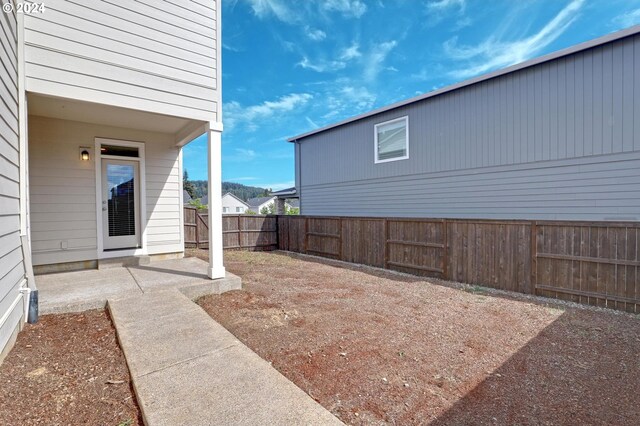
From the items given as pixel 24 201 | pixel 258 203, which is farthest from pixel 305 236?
pixel 258 203

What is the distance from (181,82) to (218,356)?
3.95 m

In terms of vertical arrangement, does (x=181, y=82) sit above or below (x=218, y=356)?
above

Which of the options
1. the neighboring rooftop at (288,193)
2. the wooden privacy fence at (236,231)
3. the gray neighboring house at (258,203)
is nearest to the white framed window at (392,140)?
the wooden privacy fence at (236,231)

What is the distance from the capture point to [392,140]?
10094 mm

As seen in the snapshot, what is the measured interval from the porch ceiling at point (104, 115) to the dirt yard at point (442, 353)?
3.08 meters

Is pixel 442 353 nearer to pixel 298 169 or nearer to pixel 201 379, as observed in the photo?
pixel 201 379

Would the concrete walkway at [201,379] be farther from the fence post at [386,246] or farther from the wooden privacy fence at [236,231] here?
the wooden privacy fence at [236,231]

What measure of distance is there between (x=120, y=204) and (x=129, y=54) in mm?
2980

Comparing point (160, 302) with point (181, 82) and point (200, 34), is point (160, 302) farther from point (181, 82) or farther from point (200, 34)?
point (200, 34)

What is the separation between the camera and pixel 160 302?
12.4 feet

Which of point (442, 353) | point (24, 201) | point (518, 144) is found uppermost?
point (518, 144)

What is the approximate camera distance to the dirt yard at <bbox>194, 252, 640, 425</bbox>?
2201mm

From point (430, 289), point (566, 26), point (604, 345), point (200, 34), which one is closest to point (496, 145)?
point (566, 26)

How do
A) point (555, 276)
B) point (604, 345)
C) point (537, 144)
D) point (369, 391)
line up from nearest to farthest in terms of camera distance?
point (369, 391), point (604, 345), point (555, 276), point (537, 144)
